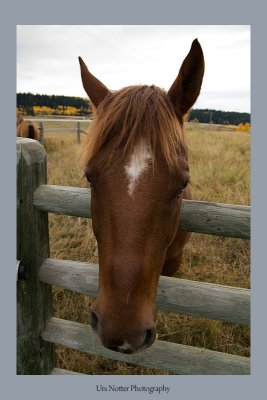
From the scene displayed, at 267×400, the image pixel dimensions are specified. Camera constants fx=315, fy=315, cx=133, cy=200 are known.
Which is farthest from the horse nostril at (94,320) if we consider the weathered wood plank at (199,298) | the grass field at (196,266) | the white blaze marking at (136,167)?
the grass field at (196,266)

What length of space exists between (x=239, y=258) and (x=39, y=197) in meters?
2.86

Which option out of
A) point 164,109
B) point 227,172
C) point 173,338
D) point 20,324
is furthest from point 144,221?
point 227,172

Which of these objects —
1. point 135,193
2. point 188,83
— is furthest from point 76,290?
point 188,83

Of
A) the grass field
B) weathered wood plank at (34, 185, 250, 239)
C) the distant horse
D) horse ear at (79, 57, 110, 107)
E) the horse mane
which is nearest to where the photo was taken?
the horse mane

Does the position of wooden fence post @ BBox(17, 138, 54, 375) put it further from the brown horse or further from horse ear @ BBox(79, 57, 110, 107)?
the brown horse

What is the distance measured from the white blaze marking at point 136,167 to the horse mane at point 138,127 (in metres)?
0.02

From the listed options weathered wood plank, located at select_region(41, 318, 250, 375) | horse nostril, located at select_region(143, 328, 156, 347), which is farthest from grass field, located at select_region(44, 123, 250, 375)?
horse nostril, located at select_region(143, 328, 156, 347)

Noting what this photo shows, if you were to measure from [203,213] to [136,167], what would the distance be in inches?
28.8

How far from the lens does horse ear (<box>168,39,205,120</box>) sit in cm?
175

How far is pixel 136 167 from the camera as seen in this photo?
152cm

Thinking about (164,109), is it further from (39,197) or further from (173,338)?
(173,338)

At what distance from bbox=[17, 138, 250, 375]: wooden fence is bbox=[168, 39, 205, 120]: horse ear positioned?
63 cm

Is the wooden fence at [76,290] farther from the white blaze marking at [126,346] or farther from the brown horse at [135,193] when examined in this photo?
Result: the white blaze marking at [126,346]

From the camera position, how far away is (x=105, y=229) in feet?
5.02
